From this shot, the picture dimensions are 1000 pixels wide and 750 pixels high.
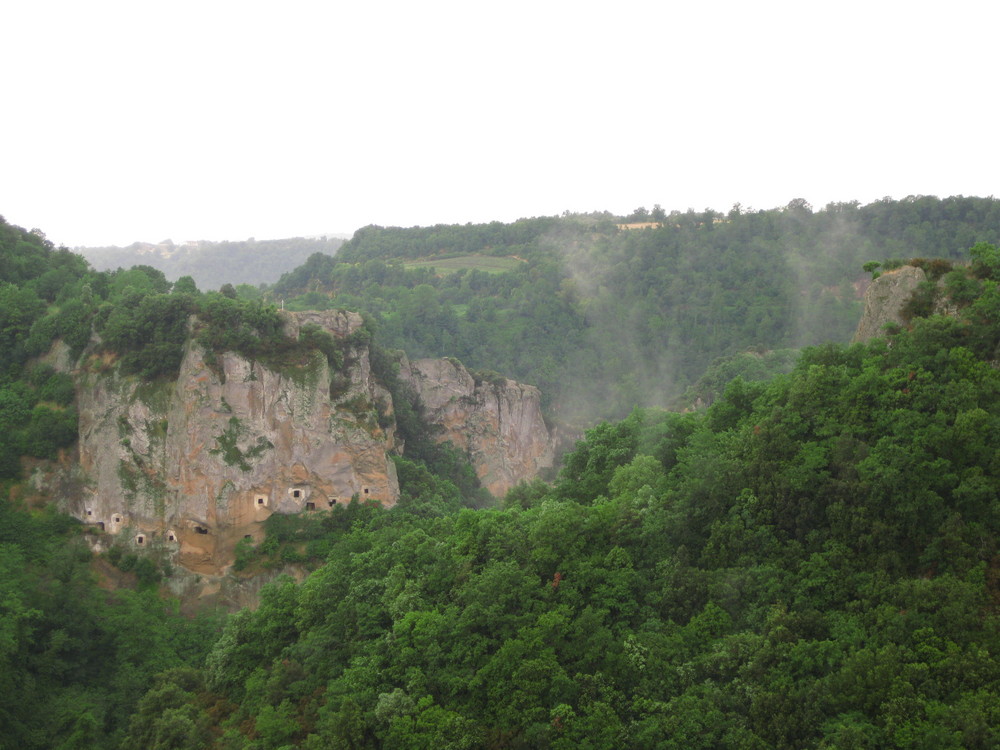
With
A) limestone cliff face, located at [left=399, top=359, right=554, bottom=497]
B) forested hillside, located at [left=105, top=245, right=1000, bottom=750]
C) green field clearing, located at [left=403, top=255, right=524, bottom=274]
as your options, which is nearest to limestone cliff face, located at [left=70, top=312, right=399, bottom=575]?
forested hillside, located at [left=105, top=245, right=1000, bottom=750]

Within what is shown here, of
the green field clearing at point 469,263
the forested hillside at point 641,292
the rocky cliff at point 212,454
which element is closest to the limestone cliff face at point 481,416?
the forested hillside at point 641,292

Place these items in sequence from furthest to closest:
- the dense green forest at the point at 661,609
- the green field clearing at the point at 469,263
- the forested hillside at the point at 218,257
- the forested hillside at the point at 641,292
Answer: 1. the forested hillside at the point at 218,257
2. the green field clearing at the point at 469,263
3. the forested hillside at the point at 641,292
4. the dense green forest at the point at 661,609

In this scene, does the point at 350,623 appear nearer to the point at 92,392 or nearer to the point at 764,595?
the point at 764,595

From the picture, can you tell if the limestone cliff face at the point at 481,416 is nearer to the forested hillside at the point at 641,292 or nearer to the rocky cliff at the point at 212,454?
the forested hillside at the point at 641,292

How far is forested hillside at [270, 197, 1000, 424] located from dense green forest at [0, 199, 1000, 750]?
40.4 meters

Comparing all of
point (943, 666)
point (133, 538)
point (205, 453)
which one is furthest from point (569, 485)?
point (133, 538)

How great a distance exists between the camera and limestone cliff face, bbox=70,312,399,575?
119 ft

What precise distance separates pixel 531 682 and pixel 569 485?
1012 cm

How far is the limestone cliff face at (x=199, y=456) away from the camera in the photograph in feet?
119

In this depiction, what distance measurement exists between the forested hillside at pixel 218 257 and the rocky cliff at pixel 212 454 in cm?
11069

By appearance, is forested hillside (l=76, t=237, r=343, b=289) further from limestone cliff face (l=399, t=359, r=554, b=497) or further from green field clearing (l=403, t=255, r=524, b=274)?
limestone cliff face (l=399, t=359, r=554, b=497)

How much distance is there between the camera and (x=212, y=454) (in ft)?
119

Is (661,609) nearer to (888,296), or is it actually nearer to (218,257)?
(888,296)

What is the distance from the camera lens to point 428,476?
140ft
